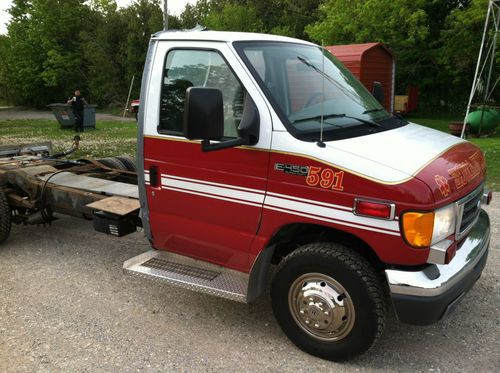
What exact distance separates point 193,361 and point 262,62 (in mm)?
2271

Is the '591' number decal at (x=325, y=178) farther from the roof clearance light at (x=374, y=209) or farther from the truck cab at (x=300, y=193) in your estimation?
the roof clearance light at (x=374, y=209)

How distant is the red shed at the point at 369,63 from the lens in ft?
63.6

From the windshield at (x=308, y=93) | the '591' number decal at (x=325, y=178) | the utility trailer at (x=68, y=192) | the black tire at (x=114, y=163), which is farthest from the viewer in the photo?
the black tire at (x=114, y=163)

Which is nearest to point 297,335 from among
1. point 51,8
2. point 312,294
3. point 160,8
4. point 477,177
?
point 312,294

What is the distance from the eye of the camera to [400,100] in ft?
85.6

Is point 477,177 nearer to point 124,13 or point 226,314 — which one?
point 226,314

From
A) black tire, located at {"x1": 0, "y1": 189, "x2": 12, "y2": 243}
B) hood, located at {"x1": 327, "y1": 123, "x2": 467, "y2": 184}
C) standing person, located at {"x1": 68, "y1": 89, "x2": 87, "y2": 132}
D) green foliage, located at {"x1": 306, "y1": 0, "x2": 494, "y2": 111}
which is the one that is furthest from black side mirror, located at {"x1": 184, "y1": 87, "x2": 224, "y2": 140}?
green foliage, located at {"x1": 306, "y1": 0, "x2": 494, "y2": 111}

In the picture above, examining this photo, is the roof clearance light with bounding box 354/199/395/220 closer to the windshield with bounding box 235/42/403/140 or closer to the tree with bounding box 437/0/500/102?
the windshield with bounding box 235/42/403/140

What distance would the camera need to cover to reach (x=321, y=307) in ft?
11.0

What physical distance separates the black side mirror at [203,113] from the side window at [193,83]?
538 mm

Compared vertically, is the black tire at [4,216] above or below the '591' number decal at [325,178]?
below

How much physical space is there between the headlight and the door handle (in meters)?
2.02

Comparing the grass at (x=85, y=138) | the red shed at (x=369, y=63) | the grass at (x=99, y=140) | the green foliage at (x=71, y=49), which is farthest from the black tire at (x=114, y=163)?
the green foliage at (x=71, y=49)

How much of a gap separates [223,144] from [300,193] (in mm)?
625
